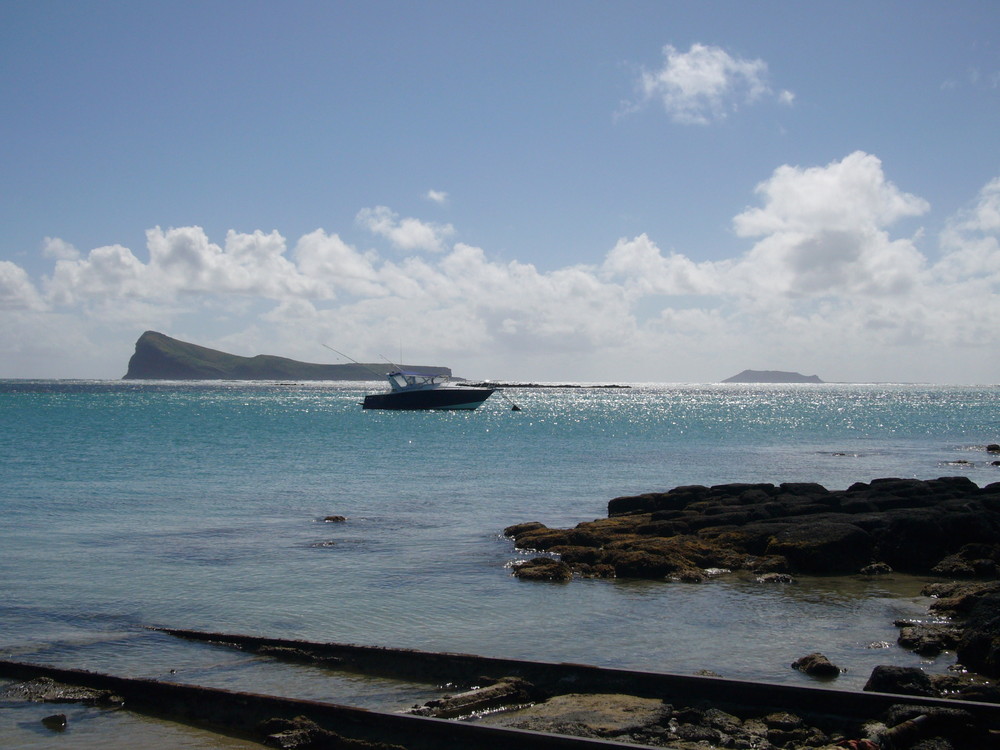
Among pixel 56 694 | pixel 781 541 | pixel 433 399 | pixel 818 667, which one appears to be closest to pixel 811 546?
pixel 781 541

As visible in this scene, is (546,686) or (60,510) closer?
(546,686)

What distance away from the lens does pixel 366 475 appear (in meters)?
38.7

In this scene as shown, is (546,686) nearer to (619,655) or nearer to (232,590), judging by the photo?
(619,655)

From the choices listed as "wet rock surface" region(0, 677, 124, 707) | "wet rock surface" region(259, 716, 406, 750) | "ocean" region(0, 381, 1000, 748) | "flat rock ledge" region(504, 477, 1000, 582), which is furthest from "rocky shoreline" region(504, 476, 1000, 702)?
"wet rock surface" region(0, 677, 124, 707)

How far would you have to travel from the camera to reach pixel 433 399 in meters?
106

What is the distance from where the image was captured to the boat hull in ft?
343

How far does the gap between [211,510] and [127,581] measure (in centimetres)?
1066

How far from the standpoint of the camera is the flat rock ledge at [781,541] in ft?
57.2

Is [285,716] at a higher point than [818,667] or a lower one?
lower

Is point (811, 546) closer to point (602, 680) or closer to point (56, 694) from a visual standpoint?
point (602, 680)

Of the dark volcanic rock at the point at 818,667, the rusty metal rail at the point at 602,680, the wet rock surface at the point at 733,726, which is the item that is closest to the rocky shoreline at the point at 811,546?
the dark volcanic rock at the point at 818,667

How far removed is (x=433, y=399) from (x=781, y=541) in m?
88.0

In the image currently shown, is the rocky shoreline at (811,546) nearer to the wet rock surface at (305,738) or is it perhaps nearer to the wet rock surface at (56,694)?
the wet rock surface at (305,738)

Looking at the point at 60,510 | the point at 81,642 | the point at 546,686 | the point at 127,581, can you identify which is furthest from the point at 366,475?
the point at 546,686
